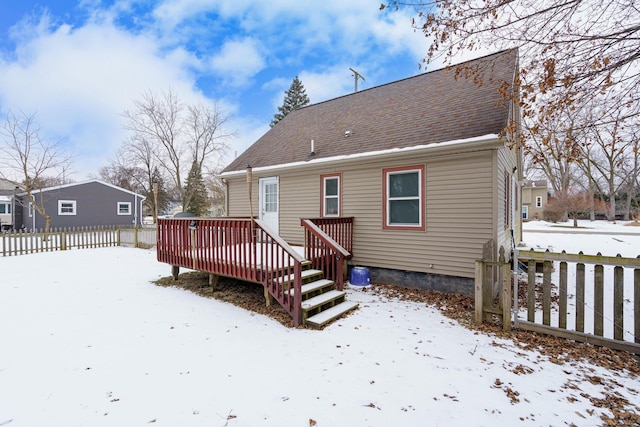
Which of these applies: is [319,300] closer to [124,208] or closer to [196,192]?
[124,208]

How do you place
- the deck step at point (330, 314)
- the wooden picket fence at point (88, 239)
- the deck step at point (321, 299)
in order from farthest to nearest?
the wooden picket fence at point (88, 239) → the deck step at point (321, 299) → the deck step at point (330, 314)

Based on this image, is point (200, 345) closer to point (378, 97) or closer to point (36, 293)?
point (36, 293)

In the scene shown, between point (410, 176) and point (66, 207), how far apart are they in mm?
24397

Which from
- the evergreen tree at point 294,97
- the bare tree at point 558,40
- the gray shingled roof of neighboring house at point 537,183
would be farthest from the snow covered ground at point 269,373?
the gray shingled roof of neighboring house at point 537,183

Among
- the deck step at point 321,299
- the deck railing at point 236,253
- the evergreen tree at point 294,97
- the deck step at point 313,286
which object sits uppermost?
the evergreen tree at point 294,97

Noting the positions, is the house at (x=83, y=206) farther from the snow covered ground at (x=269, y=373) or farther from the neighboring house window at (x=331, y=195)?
the neighboring house window at (x=331, y=195)

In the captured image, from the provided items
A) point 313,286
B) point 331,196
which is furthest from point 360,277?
point 331,196

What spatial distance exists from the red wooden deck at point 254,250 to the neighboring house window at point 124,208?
20509 mm

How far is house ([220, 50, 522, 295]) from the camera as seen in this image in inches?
226

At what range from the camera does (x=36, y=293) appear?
5824mm

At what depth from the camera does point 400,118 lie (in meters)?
7.67

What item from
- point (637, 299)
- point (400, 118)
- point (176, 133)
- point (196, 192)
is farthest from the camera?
point (196, 192)

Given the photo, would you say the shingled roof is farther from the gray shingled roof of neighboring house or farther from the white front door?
the gray shingled roof of neighboring house

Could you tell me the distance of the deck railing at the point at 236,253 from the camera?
454 cm
